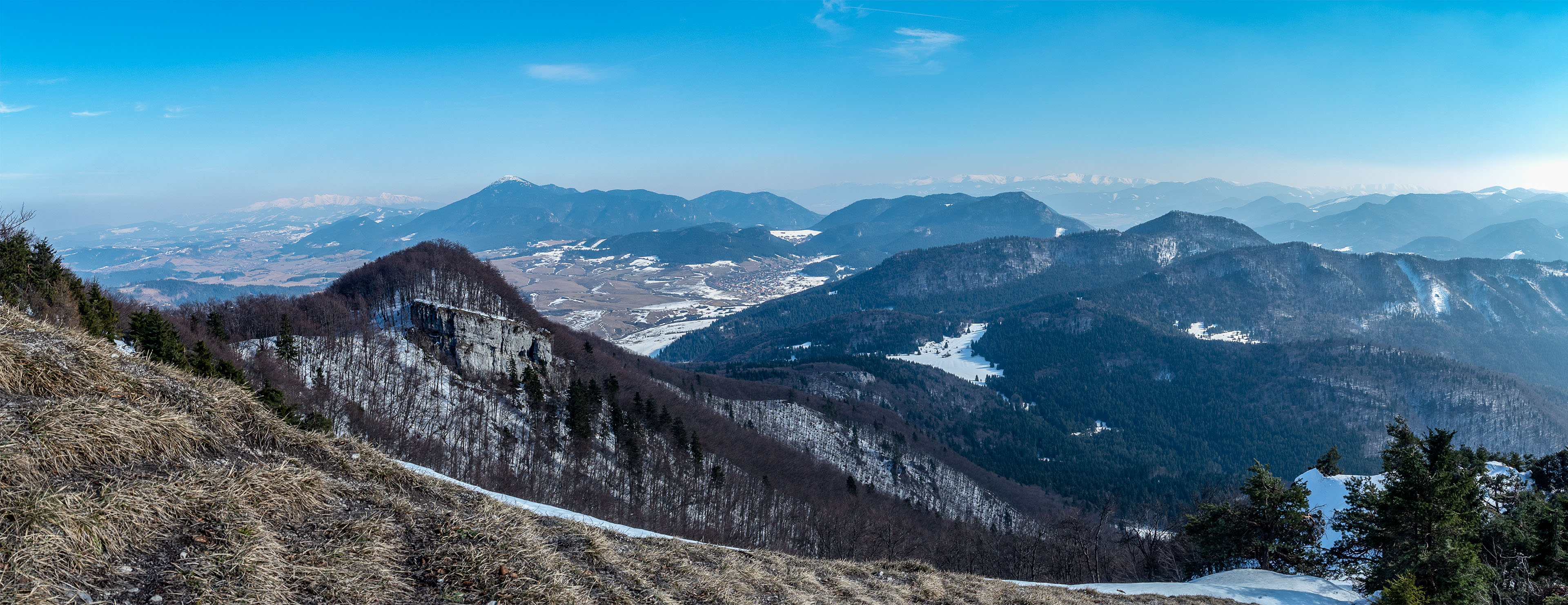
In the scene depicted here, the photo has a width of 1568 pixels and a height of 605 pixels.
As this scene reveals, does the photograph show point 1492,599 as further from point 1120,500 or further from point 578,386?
point 1120,500

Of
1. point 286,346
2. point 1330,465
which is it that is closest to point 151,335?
point 286,346

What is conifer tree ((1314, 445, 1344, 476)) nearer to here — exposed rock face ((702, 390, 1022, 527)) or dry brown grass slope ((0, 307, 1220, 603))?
exposed rock face ((702, 390, 1022, 527))

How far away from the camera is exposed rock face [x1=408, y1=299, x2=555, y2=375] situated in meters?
94.4

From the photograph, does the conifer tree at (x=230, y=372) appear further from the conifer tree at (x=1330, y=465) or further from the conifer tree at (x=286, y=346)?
the conifer tree at (x=1330, y=465)

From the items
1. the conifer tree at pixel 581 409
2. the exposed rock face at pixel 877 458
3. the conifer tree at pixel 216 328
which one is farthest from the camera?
the exposed rock face at pixel 877 458

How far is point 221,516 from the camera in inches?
297

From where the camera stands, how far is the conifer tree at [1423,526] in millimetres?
23766

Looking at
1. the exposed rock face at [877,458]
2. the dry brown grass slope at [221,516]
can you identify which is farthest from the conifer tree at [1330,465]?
the dry brown grass slope at [221,516]

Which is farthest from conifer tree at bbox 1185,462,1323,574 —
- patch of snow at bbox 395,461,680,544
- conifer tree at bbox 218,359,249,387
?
conifer tree at bbox 218,359,249,387

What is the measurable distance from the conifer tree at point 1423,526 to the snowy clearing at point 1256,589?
5.55ft

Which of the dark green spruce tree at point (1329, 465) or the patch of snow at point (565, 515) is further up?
the patch of snow at point (565, 515)

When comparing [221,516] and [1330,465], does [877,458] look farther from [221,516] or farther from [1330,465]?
[221,516]

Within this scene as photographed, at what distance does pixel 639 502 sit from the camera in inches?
3078

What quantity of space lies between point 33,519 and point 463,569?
4.14 m
